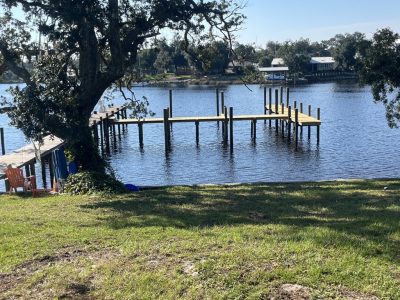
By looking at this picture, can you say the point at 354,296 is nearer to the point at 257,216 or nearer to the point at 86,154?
the point at 257,216

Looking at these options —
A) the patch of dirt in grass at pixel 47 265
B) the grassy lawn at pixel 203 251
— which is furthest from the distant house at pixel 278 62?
the patch of dirt in grass at pixel 47 265

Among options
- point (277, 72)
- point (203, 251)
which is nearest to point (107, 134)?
point (203, 251)

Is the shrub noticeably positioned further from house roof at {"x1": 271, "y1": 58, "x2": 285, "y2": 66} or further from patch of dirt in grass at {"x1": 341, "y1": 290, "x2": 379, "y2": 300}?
house roof at {"x1": 271, "y1": 58, "x2": 285, "y2": 66}

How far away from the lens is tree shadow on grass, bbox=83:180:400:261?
7050 millimetres

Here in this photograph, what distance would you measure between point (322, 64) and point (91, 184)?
124 metres

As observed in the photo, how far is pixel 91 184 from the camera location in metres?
13.7

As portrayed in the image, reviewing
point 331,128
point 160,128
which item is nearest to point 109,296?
point 331,128

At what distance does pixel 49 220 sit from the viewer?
8766mm

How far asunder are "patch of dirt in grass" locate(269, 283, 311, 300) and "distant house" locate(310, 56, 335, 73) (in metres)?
127

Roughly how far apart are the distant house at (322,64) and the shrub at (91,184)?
119 m

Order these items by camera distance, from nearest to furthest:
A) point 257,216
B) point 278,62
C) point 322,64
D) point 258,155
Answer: point 257,216 → point 258,155 → point 278,62 → point 322,64

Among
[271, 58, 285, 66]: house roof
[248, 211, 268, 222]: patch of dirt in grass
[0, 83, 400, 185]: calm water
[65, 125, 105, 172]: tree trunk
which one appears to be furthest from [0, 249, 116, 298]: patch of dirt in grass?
[271, 58, 285, 66]: house roof

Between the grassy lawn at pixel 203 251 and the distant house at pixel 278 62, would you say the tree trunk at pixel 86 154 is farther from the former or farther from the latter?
the distant house at pixel 278 62

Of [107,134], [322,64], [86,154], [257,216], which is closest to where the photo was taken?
[257,216]
